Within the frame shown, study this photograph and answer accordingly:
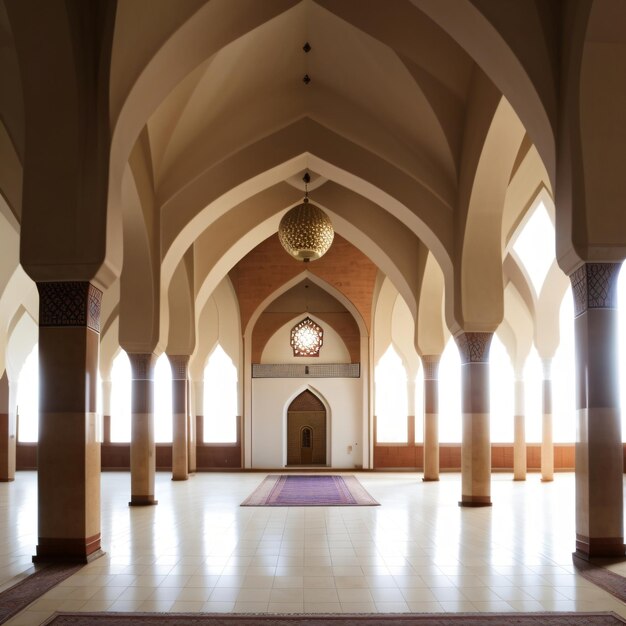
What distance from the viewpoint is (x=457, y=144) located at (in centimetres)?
833

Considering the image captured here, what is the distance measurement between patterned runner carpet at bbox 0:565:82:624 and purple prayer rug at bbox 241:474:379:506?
4376mm

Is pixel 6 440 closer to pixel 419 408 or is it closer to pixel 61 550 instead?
pixel 419 408

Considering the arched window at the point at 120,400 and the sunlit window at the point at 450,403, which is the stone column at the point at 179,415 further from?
the sunlit window at the point at 450,403

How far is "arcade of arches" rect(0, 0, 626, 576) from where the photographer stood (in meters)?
5.29

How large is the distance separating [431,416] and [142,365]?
5.38 metres

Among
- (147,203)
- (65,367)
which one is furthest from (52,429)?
(147,203)

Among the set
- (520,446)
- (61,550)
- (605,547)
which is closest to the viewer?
(605,547)

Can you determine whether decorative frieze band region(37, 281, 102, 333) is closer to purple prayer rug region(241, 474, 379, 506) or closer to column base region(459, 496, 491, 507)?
purple prayer rug region(241, 474, 379, 506)

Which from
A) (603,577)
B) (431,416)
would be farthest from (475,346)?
(603,577)

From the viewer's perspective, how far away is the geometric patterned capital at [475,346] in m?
8.75

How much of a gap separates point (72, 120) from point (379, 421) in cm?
1196

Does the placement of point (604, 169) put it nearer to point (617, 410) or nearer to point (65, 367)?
point (617, 410)

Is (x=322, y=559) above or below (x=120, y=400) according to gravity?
below

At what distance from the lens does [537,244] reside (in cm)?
1320
